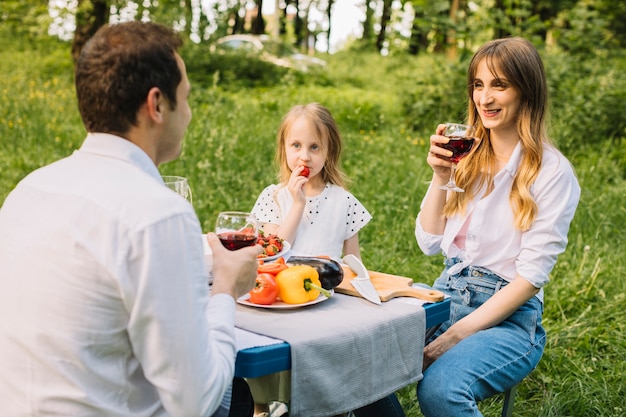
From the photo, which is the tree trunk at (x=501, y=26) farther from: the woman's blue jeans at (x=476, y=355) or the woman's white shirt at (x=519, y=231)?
the woman's blue jeans at (x=476, y=355)

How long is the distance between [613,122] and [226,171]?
5183 mm

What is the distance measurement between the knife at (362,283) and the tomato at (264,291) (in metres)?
0.31

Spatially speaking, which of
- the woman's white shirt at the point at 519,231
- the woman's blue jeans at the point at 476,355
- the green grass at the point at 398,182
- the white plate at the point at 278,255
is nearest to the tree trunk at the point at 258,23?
the green grass at the point at 398,182

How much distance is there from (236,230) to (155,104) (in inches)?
24.1

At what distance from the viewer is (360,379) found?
86.0 inches

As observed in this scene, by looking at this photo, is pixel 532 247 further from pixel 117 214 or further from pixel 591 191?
pixel 591 191

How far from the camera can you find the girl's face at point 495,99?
2916 millimetres

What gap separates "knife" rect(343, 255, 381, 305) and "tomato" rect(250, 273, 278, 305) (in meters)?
0.31

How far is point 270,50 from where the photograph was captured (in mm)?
18641

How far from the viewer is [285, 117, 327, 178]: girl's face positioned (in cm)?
347

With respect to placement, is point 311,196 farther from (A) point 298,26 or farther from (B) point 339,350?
(A) point 298,26

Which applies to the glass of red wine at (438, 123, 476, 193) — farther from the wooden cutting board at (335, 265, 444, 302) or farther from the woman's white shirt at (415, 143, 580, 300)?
the wooden cutting board at (335, 265, 444, 302)


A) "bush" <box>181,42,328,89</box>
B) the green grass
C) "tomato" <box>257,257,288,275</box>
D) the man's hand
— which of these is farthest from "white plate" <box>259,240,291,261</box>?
"bush" <box>181,42,328,89</box>

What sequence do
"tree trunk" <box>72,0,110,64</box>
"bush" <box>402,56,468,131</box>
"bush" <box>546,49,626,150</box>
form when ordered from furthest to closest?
"tree trunk" <box>72,0,110,64</box>
"bush" <box>402,56,468,131</box>
"bush" <box>546,49,626,150</box>
